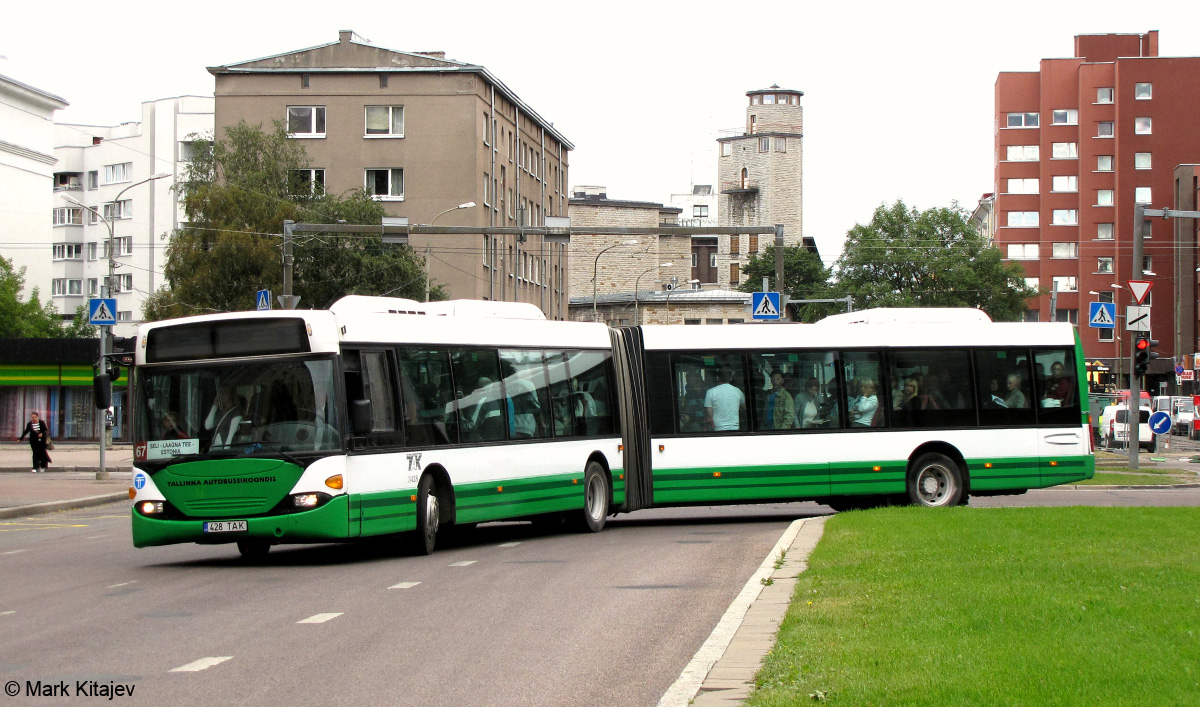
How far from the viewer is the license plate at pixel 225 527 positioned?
14289mm

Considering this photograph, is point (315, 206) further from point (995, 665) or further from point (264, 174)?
point (995, 665)

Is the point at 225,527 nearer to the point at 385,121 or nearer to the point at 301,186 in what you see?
the point at 301,186

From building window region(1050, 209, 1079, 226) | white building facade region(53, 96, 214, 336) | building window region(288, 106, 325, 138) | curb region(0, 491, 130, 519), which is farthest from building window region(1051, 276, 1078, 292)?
curb region(0, 491, 130, 519)

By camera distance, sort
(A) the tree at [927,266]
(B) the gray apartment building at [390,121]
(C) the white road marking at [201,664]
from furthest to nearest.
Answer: (A) the tree at [927,266] → (B) the gray apartment building at [390,121] → (C) the white road marking at [201,664]

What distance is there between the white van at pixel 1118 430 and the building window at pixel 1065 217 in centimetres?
5329

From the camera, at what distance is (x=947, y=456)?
21062 mm

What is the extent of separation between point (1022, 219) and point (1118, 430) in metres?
58.4

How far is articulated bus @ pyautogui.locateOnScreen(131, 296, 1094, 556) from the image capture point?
1447 centimetres

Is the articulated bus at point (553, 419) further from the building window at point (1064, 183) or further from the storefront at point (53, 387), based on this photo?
the building window at point (1064, 183)

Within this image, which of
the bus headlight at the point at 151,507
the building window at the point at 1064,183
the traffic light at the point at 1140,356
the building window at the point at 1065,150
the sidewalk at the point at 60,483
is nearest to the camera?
the bus headlight at the point at 151,507

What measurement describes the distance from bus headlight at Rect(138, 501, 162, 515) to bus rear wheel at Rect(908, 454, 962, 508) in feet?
35.8

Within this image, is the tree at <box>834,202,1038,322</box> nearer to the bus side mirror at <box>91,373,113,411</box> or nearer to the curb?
the curb

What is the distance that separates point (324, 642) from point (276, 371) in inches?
220

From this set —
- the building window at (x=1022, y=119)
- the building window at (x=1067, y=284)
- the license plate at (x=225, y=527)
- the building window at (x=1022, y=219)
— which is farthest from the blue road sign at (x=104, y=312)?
the building window at (x=1022, y=119)
